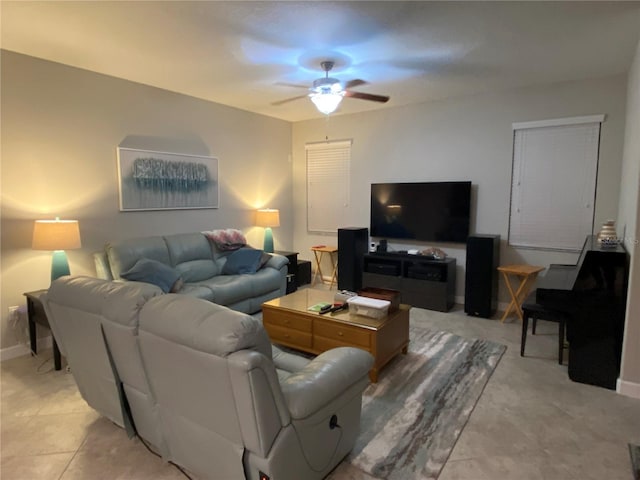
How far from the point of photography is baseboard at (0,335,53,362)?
3231 mm

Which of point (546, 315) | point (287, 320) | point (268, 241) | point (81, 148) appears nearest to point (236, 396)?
point (287, 320)

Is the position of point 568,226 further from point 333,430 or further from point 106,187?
point 106,187

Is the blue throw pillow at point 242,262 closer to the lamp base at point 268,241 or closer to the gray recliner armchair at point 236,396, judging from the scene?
the lamp base at point 268,241

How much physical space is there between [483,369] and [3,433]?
3.31 m

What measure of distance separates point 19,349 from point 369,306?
3.13 m

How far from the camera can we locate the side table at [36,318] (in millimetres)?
3021

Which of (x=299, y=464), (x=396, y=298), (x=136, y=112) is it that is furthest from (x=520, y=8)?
(x=136, y=112)

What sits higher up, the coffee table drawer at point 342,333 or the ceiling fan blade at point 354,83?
the ceiling fan blade at point 354,83

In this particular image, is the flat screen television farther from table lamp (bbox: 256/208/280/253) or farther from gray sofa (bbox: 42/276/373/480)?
gray sofa (bbox: 42/276/373/480)

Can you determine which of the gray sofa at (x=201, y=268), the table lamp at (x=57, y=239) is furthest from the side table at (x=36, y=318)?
the gray sofa at (x=201, y=268)

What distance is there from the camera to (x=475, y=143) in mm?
4594

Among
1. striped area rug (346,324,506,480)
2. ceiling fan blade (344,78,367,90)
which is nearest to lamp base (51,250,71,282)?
striped area rug (346,324,506,480)

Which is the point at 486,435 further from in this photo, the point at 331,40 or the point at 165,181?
the point at 165,181

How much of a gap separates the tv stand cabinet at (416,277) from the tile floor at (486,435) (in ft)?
4.99
